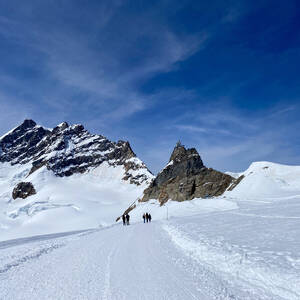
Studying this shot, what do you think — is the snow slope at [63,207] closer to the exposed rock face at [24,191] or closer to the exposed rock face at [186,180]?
the exposed rock face at [24,191]

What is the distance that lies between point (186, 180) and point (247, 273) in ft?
257

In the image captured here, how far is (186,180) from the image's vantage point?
84625mm

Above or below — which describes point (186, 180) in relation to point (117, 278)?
above

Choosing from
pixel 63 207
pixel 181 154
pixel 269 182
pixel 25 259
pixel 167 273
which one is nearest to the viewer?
pixel 167 273

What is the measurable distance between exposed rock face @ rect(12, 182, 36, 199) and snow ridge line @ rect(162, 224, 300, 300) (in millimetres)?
195992

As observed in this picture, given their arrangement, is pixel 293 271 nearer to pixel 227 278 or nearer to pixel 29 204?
pixel 227 278

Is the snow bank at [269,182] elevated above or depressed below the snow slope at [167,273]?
above

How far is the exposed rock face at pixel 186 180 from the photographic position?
77.4 m

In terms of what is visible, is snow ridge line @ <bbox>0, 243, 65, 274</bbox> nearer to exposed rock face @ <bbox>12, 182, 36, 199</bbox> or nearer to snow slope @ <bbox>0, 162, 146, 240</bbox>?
snow slope @ <bbox>0, 162, 146, 240</bbox>

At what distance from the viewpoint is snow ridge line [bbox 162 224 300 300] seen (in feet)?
19.4

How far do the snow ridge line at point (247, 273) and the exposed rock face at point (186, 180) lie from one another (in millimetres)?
66743

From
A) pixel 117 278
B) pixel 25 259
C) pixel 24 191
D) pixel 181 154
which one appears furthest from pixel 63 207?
pixel 117 278

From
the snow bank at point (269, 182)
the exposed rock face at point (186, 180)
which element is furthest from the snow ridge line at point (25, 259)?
the exposed rock face at point (186, 180)

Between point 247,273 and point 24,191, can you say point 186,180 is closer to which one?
point 247,273
